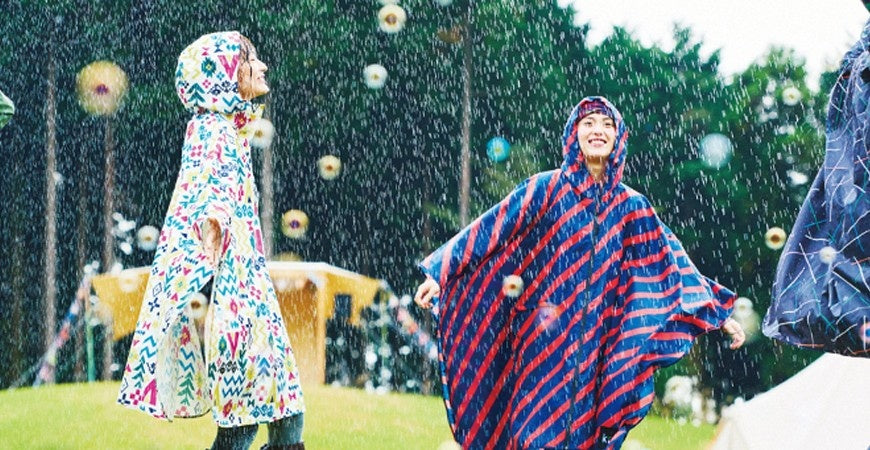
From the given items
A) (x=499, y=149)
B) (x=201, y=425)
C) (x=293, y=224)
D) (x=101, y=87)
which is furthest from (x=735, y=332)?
(x=101, y=87)

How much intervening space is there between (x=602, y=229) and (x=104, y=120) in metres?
15.1

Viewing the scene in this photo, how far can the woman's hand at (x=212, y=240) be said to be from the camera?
497 centimetres

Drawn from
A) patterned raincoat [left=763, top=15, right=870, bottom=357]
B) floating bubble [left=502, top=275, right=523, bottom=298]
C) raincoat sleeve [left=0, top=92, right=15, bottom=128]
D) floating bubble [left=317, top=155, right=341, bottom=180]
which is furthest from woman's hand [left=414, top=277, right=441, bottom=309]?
floating bubble [left=317, top=155, right=341, bottom=180]

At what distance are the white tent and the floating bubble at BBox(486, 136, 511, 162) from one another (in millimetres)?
12496

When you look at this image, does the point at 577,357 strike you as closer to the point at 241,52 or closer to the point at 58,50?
the point at 241,52

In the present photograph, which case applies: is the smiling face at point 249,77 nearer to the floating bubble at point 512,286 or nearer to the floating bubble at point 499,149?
the floating bubble at point 512,286

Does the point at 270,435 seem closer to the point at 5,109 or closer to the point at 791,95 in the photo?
the point at 5,109

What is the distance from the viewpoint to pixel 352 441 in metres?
7.91

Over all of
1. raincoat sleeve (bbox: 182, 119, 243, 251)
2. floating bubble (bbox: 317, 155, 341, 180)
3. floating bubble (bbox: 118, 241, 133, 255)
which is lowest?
floating bubble (bbox: 118, 241, 133, 255)

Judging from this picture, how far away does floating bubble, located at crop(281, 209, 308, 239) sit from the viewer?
52.7 feet

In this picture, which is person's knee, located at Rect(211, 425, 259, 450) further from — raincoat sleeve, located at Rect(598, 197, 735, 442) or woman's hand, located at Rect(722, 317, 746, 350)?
woman's hand, located at Rect(722, 317, 746, 350)

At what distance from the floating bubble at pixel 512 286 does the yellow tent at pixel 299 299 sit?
6.73 m

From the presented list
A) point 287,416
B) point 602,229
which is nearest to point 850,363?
point 602,229

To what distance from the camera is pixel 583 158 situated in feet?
17.4
